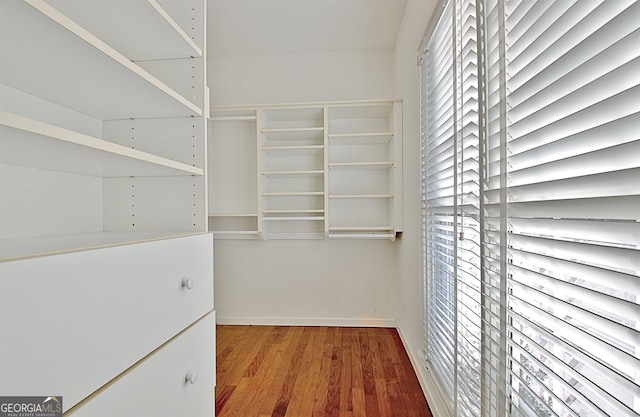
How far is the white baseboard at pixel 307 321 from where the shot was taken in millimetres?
2705

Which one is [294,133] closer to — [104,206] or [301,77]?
[301,77]

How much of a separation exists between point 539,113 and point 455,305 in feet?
2.68

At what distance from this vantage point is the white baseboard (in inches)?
106

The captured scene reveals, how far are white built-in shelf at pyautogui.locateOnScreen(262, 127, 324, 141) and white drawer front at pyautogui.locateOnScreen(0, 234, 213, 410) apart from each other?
5.52 feet

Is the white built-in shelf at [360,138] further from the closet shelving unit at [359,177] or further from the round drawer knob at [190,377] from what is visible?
the round drawer knob at [190,377]

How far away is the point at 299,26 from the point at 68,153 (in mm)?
2059

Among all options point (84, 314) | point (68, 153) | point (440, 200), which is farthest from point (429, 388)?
point (68, 153)

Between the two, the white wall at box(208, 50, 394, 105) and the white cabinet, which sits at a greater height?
the white wall at box(208, 50, 394, 105)

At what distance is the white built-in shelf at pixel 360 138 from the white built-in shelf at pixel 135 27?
4.71 ft

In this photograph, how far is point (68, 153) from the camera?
812mm

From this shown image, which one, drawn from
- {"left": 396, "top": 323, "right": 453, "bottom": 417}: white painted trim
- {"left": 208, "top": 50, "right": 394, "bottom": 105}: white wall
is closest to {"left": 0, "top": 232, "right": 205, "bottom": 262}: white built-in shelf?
{"left": 396, "top": 323, "right": 453, "bottom": 417}: white painted trim

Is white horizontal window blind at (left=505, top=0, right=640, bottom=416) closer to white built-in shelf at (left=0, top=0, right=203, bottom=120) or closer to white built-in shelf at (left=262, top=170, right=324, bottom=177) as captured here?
white built-in shelf at (left=0, top=0, right=203, bottom=120)

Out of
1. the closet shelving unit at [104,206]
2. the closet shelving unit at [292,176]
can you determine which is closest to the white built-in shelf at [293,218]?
the closet shelving unit at [292,176]

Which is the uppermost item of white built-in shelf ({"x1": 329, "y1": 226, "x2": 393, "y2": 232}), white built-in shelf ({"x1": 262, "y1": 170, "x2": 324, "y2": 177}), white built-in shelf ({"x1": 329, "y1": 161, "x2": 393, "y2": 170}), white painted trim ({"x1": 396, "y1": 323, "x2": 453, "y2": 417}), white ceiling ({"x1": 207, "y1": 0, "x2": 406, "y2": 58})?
white ceiling ({"x1": 207, "y1": 0, "x2": 406, "y2": 58})
